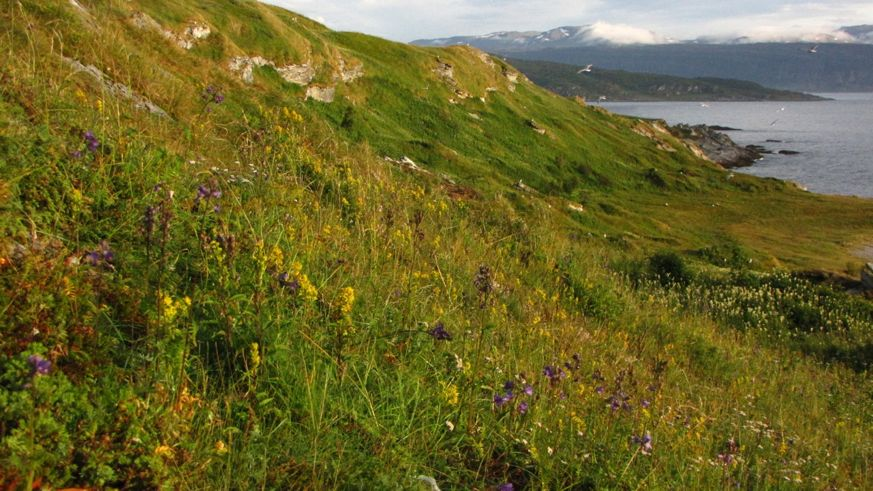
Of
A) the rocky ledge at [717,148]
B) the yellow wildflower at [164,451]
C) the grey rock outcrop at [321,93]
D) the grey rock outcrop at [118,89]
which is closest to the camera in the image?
the yellow wildflower at [164,451]

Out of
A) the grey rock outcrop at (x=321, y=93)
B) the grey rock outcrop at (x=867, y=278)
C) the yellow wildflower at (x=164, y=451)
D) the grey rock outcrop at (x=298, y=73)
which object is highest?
the grey rock outcrop at (x=298, y=73)

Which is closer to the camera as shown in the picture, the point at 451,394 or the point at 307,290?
the point at 451,394

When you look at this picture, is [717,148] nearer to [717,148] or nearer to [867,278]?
[717,148]

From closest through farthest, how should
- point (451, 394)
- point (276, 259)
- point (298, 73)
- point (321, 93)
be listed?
1. point (451, 394)
2. point (276, 259)
3. point (298, 73)
4. point (321, 93)

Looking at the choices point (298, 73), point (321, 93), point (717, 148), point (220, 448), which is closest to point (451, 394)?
point (220, 448)

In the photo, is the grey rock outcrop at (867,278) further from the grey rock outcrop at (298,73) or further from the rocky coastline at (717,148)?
the rocky coastline at (717,148)

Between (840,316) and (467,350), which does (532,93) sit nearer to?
(840,316)

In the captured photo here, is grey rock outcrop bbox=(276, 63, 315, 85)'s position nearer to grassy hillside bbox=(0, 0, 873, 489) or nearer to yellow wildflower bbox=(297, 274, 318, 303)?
grassy hillside bbox=(0, 0, 873, 489)

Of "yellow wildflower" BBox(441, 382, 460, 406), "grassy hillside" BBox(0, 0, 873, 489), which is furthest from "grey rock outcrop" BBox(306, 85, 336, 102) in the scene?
"yellow wildflower" BBox(441, 382, 460, 406)

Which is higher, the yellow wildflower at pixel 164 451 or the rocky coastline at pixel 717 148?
the yellow wildflower at pixel 164 451

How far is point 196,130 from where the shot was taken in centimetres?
715

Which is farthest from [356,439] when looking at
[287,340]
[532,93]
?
[532,93]

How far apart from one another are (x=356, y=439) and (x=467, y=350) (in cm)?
156

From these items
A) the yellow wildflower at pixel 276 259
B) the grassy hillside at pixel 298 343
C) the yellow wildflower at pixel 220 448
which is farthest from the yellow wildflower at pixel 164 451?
the yellow wildflower at pixel 276 259
